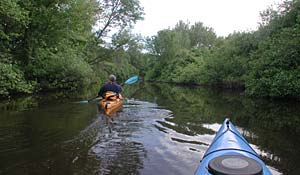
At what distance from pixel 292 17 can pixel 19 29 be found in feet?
62.3

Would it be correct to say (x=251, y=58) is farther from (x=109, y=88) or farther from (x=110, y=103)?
(x=110, y=103)

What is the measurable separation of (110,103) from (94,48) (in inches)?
888

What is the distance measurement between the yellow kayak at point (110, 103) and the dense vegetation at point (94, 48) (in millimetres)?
5779

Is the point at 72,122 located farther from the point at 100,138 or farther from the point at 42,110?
the point at 42,110

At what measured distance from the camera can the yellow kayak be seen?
10288mm

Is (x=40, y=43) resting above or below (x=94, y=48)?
below

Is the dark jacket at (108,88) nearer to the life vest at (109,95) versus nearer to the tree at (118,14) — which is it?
the life vest at (109,95)

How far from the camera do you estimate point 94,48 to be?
31.9 meters

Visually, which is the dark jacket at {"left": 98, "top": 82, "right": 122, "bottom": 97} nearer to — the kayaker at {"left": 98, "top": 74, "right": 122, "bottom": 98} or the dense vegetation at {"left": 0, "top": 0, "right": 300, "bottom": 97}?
the kayaker at {"left": 98, "top": 74, "right": 122, "bottom": 98}

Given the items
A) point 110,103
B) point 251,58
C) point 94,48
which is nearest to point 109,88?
point 110,103

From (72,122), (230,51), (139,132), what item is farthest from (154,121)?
(230,51)

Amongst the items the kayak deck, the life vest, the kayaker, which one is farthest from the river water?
the kayaker

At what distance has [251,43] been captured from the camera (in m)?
28.3

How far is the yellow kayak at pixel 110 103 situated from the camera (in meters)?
10.3
